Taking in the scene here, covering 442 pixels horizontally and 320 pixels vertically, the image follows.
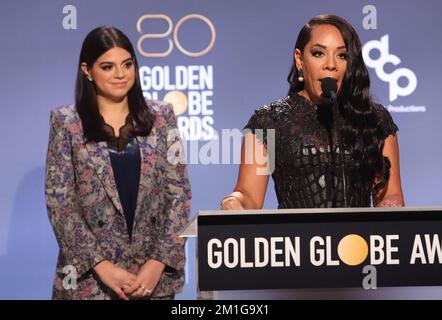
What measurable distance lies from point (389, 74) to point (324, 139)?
3.78ft

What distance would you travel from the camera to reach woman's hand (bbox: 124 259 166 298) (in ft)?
11.5

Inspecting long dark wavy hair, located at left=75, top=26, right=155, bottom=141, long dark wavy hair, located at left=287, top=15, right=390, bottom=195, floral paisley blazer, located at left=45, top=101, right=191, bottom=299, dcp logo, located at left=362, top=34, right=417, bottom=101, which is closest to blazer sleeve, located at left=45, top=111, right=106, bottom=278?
floral paisley blazer, located at left=45, top=101, right=191, bottom=299

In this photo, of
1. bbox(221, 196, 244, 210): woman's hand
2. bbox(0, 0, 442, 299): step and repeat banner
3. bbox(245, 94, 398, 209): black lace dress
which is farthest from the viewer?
bbox(0, 0, 442, 299): step and repeat banner

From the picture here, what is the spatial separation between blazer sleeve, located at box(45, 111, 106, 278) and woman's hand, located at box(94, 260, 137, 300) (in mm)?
34

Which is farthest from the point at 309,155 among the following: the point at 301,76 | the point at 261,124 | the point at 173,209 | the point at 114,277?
the point at 114,277

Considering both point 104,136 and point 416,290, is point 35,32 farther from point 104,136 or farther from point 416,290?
point 416,290

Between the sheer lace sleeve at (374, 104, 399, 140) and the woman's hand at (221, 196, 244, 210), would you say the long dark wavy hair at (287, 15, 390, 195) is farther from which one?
the woman's hand at (221, 196, 244, 210)

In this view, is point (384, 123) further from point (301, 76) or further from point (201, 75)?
point (201, 75)

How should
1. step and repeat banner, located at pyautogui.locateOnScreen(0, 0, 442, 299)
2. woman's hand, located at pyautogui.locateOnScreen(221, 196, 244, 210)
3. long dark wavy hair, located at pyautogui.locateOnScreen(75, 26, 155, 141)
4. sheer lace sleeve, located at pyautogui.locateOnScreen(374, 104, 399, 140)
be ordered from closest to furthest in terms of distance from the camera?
woman's hand, located at pyautogui.locateOnScreen(221, 196, 244, 210)
sheer lace sleeve, located at pyautogui.locateOnScreen(374, 104, 399, 140)
long dark wavy hair, located at pyautogui.locateOnScreen(75, 26, 155, 141)
step and repeat banner, located at pyautogui.locateOnScreen(0, 0, 442, 299)

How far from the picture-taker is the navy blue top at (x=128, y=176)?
353 cm

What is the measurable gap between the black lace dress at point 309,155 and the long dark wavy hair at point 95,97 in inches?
20.1

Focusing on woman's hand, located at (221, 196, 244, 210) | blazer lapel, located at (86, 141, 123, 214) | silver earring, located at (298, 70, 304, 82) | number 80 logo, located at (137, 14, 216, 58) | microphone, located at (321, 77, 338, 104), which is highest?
number 80 logo, located at (137, 14, 216, 58)

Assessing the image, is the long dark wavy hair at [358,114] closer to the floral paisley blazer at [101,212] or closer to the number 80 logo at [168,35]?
the floral paisley blazer at [101,212]
